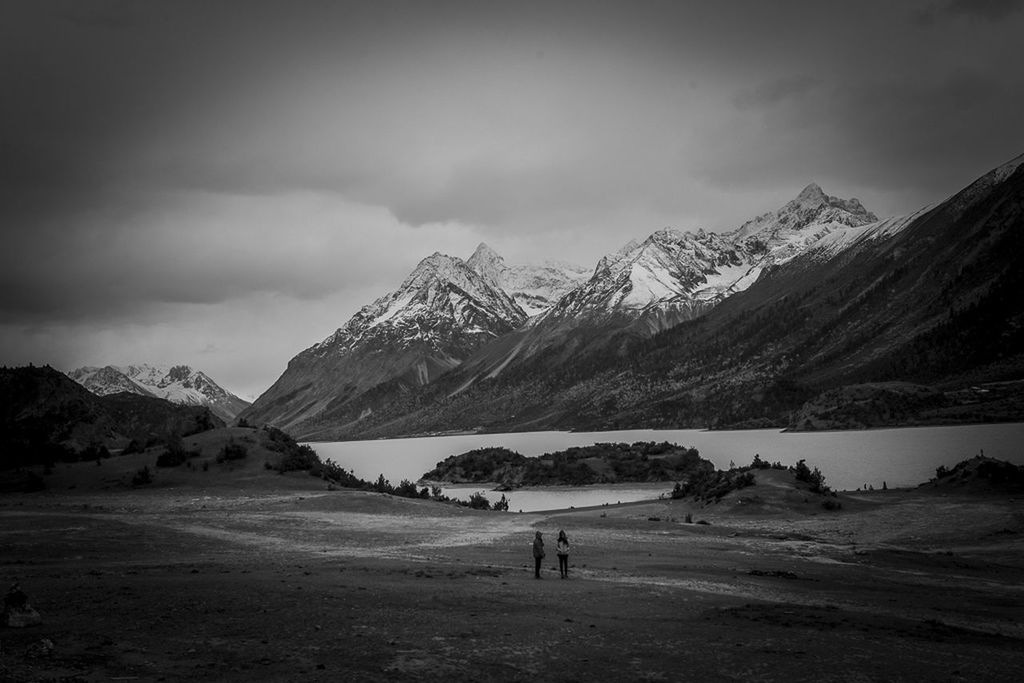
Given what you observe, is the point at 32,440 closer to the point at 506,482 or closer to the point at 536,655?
the point at 506,482

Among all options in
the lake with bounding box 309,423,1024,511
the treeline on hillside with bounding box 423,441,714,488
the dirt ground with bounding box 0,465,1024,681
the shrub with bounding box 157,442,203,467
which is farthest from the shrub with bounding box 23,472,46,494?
the treeline on hillside with bounding box 423,441,714,488

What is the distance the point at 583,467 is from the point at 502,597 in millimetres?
77836

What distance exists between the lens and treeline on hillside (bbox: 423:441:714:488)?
99.5 metres

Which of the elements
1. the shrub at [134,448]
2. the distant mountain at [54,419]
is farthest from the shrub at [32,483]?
the shrub at [134,448]

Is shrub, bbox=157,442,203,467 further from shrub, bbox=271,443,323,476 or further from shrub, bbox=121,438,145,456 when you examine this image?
shrub, bbox=121,438,145,456

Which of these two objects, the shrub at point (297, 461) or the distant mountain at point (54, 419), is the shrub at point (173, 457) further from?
the distant mountain at point (54, 419)

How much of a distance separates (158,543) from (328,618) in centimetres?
1899

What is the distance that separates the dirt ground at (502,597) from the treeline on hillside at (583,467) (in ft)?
160

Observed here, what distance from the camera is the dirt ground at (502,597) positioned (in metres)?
16.0

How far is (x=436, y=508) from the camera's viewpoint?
188 ft

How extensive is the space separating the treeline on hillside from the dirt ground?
48766mm

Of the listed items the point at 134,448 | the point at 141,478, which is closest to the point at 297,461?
the point at 141,478

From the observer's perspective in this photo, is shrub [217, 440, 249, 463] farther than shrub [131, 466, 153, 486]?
Yes

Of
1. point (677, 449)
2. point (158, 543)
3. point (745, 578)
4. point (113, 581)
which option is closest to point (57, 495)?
point (158, 543)
